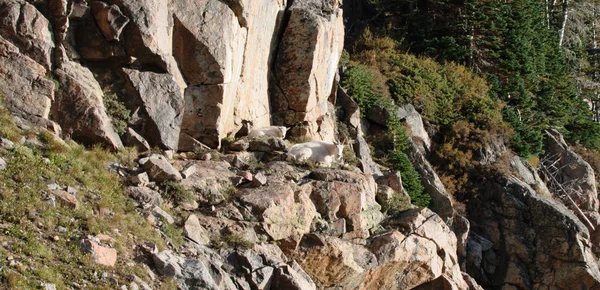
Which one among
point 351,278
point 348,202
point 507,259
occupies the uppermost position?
point 348,202

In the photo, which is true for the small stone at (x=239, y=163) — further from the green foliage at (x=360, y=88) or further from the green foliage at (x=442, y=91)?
the green foliage at (x=442, y=91)

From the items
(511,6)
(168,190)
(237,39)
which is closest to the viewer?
(168,190)

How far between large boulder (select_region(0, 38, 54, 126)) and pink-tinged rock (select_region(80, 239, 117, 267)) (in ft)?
11.7

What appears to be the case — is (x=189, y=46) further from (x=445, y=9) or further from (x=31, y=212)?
(x=445, y=9)

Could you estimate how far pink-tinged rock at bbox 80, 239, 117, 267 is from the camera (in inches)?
382

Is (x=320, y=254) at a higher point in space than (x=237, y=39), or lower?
lower

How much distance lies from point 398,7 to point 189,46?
20.3 m

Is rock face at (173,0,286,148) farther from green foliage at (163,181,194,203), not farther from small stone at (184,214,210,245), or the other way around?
small stone at (184,214,210,245)

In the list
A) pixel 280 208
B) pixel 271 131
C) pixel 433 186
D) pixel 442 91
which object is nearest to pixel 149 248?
pixel 280 208

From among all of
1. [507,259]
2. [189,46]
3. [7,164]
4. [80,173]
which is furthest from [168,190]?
[507,259]

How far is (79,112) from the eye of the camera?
43.1 ft

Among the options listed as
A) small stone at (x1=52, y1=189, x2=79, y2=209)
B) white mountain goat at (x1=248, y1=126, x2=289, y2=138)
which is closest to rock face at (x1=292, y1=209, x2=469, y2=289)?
white mountain goat at (x1=248, y1=126, x2=289, y2=138)

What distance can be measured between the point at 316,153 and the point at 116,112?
5107 millimetres

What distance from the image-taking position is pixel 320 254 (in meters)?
13.5
